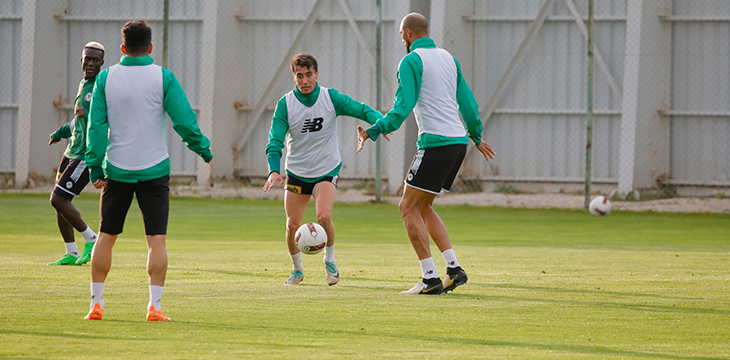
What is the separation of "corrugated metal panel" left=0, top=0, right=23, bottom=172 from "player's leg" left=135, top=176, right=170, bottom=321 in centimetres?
2150

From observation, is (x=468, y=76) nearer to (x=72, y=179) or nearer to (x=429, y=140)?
(x=72, y=179)

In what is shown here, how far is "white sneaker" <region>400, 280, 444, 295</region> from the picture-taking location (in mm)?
7795

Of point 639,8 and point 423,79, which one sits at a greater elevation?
point 639,8

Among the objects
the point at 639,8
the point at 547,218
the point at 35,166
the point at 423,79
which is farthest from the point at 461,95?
the point at 35,166

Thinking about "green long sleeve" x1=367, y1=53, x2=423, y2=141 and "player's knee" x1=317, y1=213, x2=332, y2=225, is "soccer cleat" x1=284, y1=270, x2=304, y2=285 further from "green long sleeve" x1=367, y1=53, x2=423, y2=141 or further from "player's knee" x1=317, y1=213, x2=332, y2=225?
"green long sleeve" x1=367, y1=53, x2=423, y2=141

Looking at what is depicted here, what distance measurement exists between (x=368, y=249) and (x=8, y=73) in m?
17.3

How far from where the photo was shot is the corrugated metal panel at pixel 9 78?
2614 centimetres

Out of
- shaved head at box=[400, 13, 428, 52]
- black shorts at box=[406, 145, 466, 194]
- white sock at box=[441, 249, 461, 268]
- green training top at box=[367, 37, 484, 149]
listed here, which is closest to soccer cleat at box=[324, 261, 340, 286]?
white sock at box=[441, 249, 461, 268]

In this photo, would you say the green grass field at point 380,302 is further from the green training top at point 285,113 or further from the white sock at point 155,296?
the green training top at point 285,113

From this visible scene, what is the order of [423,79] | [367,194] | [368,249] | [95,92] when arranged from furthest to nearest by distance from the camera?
[367,194] → [368,249] → [423,79] → [95,92]

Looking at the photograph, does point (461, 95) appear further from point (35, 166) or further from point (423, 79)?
point (35, 166)

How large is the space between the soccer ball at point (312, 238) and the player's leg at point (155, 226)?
2.23 meters

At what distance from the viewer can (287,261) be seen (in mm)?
10648

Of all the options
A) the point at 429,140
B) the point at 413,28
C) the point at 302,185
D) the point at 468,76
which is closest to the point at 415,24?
the point at 413,28
